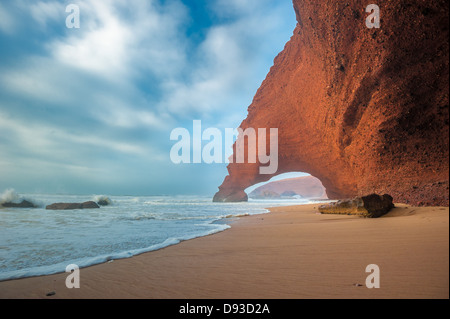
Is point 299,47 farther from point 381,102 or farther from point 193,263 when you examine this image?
point 193,263

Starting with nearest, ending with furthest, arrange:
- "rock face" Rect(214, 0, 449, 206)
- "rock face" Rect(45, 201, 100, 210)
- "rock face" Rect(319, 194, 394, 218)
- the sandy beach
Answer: the sandy beach, "rock face" Rect(214, 0, 449, 206), "rock face" Rect(319, 194, 394, 218), "rock face" Rect(45, 201, 100, 210)

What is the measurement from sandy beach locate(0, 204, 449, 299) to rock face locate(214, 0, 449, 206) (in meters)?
0.34

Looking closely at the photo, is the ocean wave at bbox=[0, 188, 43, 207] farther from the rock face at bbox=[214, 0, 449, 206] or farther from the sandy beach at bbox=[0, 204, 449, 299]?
the rock face at bbox=[214, 0, 449, 206]

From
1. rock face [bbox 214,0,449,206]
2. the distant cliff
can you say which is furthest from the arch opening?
rock face [bbox 214,0,449,206]

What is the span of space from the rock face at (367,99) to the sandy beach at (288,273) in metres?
0.34

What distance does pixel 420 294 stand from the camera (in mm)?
1156

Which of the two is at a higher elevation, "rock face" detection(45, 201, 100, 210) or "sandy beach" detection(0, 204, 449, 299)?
"sandy beach" detection(0, 204, 449, 299)

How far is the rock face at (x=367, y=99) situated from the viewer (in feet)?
5.33

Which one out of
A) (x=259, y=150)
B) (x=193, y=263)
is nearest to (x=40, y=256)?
(x=193, y=263)

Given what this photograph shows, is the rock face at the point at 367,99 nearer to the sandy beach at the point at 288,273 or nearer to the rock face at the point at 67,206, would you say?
the sandy beach at the point at 288,273

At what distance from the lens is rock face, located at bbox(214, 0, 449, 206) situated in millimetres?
1626

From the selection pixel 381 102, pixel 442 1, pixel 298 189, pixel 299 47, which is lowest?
pixel 298 189

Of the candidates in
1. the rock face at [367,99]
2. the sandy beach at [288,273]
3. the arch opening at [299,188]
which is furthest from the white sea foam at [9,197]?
the arch opening at [299,188]
